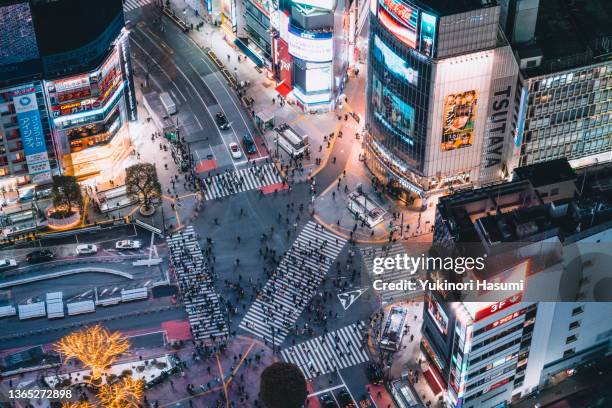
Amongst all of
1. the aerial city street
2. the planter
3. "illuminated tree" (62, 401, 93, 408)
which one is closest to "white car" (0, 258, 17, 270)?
the aerial city street

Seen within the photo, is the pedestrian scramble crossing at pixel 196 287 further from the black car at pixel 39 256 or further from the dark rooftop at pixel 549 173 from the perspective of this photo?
the dark rooftop at pixel 549 173

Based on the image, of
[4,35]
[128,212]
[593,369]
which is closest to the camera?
[593,369]

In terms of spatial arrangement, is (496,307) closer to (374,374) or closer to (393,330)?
(374,374)

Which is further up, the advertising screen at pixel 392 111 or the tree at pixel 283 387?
the advertising screen at pixel 392 111

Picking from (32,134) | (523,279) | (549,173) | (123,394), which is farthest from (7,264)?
(549,173)

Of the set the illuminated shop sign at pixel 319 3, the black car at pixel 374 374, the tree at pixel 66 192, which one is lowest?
the black car at pixel 374 374

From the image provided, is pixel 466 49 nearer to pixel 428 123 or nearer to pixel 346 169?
pixel 428 123

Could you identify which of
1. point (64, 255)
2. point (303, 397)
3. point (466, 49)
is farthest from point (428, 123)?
point (64, 255)

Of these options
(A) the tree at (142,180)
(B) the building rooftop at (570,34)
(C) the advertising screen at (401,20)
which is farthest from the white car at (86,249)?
(B) the building rooftop at (570,34)

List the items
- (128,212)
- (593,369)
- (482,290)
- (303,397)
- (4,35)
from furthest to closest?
1. (128,212)
2. (4,35)
3. (593,369)
4. (303,397)
5. (482,290)
